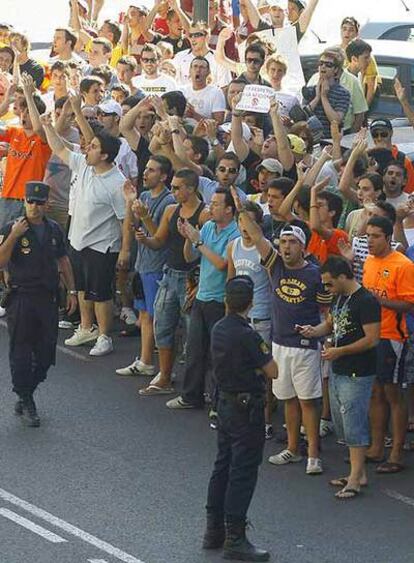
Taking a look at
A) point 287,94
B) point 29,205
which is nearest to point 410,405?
point 29,205

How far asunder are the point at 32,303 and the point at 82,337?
2.25 meters

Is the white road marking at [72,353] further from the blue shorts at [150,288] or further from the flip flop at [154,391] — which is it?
the flip flop at [154,391]

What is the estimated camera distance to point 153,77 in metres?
18.7

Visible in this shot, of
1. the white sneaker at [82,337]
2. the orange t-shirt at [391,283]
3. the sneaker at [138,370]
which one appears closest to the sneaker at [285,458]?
the orange t-shirt at [391,283]

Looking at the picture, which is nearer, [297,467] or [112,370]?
[297,467]

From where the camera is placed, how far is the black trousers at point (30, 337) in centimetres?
1379

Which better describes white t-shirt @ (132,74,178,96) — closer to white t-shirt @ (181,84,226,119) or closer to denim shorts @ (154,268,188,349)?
white t-shirt @ (181,84,226,119)

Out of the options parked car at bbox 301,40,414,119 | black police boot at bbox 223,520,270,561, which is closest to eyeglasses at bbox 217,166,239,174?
black police boot at bbox 223,520,270,561

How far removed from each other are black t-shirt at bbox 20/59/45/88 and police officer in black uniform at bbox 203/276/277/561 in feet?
30.4

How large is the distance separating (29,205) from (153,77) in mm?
5189

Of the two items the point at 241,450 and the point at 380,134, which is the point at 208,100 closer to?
the point at 380,134

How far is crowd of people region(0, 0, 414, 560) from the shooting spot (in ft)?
41.5

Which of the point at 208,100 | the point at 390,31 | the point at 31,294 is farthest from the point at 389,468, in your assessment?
the point at 390,31

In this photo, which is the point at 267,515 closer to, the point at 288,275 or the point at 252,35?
the point at 288,275
